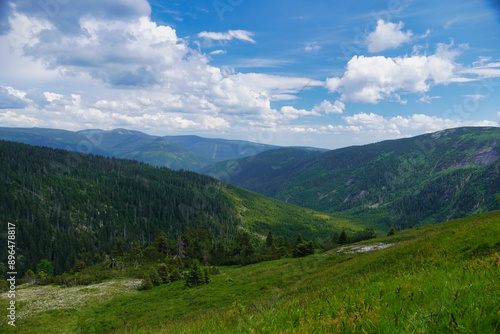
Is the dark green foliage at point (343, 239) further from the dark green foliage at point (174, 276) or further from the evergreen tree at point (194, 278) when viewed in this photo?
the dark green foliage at point (174, 276)

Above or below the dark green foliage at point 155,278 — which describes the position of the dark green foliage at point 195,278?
above

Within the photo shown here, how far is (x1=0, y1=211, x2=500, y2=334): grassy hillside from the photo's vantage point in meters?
3.73

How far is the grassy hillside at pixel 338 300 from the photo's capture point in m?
3.73

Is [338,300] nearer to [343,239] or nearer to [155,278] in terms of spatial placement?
[155,278]

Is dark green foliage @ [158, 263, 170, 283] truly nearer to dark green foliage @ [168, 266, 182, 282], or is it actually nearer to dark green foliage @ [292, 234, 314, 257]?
A: dark green foliage @ [168, 266, 182, 282]

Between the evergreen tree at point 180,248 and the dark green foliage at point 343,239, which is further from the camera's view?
the evergreen tree at point 180,248

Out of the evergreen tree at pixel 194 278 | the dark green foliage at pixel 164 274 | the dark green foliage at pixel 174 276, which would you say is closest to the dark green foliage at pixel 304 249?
the evergreen tree at pixel 194 278

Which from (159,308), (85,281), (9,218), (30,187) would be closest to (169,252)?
(85,281)

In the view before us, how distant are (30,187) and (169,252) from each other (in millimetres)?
179028

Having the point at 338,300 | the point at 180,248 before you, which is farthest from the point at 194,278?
the point at 338,300

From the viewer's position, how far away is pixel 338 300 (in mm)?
6730

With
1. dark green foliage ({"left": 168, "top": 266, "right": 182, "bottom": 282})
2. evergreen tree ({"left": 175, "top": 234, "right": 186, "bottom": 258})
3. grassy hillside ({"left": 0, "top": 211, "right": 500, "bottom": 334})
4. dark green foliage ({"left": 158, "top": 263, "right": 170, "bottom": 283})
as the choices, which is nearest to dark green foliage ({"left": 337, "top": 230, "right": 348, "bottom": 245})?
grassy hillside ({"left": 0, "top": 211, "right": 500, "bottom": 334})

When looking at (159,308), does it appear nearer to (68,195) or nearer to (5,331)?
(5,331)

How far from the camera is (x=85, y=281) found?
63.4 m
